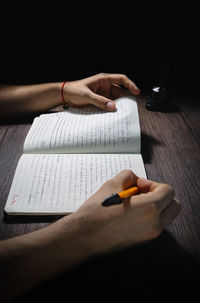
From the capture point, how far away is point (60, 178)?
70 cm

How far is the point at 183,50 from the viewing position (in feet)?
5.21

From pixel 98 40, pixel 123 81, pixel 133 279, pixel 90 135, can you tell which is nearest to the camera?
pixel 133 279

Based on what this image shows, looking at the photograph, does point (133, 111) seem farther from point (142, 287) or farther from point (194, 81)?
point (194, 81)

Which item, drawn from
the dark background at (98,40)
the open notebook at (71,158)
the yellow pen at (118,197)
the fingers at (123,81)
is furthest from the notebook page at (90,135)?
the dark background at (98,40)

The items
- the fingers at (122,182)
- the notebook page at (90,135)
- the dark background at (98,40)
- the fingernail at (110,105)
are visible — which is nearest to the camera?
the fingers at (122,182)

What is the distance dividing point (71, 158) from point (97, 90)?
526mm

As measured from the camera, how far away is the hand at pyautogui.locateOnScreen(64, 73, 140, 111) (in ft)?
3.34

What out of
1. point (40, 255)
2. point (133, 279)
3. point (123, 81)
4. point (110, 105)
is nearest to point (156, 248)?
point (133, 279)

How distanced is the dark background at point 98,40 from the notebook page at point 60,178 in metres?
0.90

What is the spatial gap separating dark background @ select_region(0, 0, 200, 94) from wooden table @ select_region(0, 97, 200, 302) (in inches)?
29.4

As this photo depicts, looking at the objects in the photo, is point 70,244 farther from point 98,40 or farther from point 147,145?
point 98,40

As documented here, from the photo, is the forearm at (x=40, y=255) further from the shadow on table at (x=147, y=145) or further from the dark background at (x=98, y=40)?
the dark background at (x=98, y=40)

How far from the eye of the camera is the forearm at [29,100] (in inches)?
45.0

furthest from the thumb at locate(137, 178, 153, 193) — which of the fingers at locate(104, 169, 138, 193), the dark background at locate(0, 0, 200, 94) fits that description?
the dark background at locate(0, 0, 200, 94)
